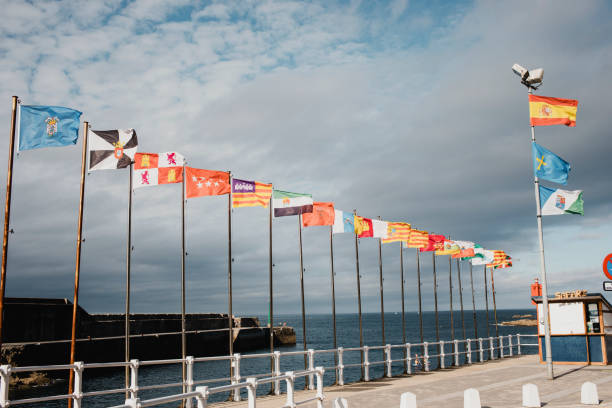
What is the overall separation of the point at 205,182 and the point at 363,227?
433 inches

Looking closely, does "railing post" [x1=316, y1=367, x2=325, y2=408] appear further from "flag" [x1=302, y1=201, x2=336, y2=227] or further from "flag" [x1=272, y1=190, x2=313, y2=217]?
"flag" [x1=302, y1=201, x2=336, y2=227]

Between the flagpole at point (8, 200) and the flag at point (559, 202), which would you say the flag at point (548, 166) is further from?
the flagpole at point (8, 200)

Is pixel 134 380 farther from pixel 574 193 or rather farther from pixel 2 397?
pixel 574 193

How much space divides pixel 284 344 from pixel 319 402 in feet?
340

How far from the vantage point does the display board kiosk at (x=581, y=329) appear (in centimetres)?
2462

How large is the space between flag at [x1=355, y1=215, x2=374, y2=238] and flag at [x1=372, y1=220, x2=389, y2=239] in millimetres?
231

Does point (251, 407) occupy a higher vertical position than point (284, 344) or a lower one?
higher

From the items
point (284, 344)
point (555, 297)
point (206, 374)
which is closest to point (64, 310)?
point (206, 374)

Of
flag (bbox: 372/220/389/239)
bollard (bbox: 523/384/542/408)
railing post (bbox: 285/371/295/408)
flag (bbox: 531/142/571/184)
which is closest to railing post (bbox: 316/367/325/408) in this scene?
railing post (bbox: 285/371/295/408)

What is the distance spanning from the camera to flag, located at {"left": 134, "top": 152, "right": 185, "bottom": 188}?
825 inches

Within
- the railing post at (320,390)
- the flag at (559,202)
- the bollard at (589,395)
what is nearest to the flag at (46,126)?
the railing post at (320,390)

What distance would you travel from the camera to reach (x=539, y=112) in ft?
69.4

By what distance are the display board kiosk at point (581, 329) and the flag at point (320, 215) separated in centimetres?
1131

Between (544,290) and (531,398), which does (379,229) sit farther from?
(531,398)
